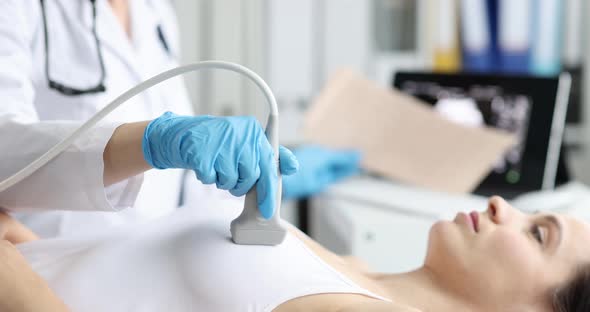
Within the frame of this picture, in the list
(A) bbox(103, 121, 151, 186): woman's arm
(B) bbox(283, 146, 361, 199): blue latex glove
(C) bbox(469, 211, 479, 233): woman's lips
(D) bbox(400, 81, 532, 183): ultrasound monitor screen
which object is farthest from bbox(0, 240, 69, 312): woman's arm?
(D) bbox(400, 81, 532, 183): ultrasound monitor screen

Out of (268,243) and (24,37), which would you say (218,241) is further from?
(24,37)

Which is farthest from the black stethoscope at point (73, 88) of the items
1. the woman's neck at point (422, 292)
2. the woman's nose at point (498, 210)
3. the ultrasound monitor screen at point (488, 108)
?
the ultrasound monitor screen at point (488, 108)

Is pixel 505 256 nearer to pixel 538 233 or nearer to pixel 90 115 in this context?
pixel 538 233

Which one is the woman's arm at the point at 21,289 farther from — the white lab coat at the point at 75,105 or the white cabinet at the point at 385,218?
the white cabinet at the point at 385,218

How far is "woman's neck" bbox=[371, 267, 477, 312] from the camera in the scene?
1.04 meters

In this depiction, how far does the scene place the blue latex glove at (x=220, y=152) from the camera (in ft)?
2.47

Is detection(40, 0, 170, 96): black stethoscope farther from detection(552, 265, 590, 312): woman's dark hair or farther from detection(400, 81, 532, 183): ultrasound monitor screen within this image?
detection(400, 81, 532, 183): ultrasound monitor screen

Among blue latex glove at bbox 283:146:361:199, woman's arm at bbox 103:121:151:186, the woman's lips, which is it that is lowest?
blue latex glove at bbox 283:146:361:199

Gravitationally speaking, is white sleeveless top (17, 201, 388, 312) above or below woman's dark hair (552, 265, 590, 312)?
above

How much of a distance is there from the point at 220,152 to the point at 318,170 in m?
1.19

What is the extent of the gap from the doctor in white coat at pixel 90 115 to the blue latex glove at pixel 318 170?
54cm

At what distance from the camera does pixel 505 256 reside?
41.1 inches

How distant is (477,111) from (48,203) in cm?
146

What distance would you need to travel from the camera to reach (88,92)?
1.16 metres
